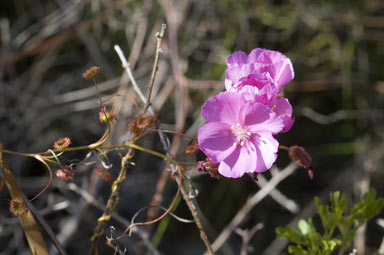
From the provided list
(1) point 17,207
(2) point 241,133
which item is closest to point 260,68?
(2) point 241,133

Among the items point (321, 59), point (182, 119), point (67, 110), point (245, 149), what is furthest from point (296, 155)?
point (321, 59)

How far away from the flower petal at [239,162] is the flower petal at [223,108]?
2.6 inches

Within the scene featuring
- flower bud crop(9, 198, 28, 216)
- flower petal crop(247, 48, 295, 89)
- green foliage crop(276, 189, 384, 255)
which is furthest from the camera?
green foliage crop(276, 189, 384, 255)

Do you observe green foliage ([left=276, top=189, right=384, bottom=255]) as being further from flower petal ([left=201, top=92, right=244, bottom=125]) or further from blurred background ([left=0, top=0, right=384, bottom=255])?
blurred background ([left=0, top=0, right=384, bottom=255])

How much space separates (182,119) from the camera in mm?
1799

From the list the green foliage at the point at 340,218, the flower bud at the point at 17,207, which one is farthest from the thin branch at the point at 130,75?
the green foliage at the point at 340,218

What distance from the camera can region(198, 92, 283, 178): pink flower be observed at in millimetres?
919

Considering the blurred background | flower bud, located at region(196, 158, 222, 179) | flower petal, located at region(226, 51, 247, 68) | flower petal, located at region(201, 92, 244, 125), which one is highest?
flower petal, located at region(226, 51, 247, 68)

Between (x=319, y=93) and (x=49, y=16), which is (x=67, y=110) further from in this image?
(x=319, y=93)

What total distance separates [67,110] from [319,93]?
1.54 meters

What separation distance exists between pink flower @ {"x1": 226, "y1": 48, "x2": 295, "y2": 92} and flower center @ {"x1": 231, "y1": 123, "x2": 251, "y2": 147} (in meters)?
0.10

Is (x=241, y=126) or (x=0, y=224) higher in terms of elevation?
(x=241, y=126)

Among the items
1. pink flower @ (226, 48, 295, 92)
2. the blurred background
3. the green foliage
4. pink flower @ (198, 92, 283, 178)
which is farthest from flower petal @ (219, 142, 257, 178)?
the blurred background

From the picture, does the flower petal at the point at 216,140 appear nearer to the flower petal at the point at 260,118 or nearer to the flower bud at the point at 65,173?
the flower petal at the point at 260,118
